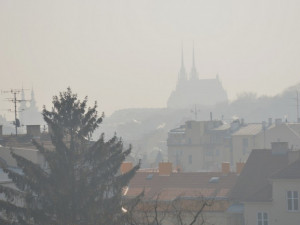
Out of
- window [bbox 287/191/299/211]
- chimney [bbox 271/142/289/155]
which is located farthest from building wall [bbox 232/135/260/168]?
window [bbox 287/191/299/211]

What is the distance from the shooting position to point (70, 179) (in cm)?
3039

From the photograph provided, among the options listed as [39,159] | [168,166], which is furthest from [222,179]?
[39,159]

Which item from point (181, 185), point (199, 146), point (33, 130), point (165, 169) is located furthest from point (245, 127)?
point (33, 130)

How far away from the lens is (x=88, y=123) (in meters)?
32.4

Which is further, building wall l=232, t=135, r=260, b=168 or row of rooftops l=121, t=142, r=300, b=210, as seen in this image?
building wall l=232, t=135, r=260, b=168

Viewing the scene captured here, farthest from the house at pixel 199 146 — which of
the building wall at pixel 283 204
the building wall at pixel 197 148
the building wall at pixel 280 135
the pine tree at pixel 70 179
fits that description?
the pine tree at pixel 70 179

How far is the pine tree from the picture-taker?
29531 millimetres

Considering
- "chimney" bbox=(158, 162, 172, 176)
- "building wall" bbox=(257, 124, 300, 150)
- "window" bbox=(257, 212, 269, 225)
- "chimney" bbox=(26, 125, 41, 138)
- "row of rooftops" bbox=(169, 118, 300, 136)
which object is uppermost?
"row of rooftops" bbox=(169, 118, 300, 136)

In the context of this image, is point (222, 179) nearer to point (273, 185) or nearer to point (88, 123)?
point (273, 185)

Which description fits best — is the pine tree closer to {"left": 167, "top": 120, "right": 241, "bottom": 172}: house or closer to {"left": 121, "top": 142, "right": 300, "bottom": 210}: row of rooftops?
{"left": 121, "top": 142, "right": 300, "bottom": 210}: row of rooftops

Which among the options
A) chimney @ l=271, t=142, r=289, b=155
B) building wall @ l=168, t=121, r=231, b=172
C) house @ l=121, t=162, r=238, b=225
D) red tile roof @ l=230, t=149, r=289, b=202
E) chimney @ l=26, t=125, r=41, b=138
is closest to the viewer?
chimney @ l=26, t=125, r=41, b=138

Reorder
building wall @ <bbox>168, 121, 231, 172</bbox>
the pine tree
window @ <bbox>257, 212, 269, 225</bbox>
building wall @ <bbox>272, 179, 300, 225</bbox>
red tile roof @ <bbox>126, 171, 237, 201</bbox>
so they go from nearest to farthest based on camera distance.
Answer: the pine tree < building wall @ <bbox>272, 179, 300, 225</bbox> < window @ <bbox>257, 212, 269, 225</bbox> < red tile roof @ <bbox>126, 171, 237, 201</bbox> < building wall @ <bbox>168, 121, 231, 172</bbox>

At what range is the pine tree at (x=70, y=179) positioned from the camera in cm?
2953

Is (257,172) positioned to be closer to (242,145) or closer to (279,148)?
(279,148)
